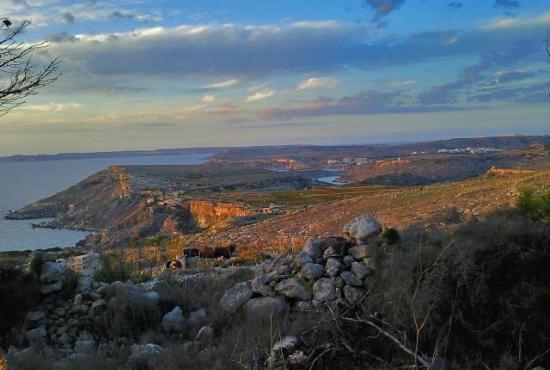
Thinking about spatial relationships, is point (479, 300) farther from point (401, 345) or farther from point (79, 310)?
point (79, 310)

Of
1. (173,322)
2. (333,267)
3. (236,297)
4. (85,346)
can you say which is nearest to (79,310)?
(85,346)

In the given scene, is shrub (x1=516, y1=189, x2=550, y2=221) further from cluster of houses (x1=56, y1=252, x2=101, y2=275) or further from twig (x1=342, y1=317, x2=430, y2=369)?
cluster of houses (x1=56, y1=252, x2=101, y2=275)

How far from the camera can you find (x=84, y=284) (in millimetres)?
10477

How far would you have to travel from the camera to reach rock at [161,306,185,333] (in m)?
8.96

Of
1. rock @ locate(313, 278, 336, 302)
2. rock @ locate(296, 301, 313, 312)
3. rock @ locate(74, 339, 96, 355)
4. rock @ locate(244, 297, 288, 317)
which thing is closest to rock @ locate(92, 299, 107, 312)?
rock @ locate(74, 339, 96, 355)

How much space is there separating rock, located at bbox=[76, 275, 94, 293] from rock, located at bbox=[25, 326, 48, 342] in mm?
1389

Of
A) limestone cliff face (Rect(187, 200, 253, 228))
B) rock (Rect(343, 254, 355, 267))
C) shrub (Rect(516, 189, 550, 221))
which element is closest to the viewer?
rock (Rect(343, 254, 355, 267))

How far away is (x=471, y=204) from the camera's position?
77.5 ft

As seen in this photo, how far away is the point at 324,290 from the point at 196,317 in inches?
85.8

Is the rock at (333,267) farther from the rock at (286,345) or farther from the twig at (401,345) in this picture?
the rock at (286,345)

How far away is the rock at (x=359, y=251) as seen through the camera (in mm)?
9664

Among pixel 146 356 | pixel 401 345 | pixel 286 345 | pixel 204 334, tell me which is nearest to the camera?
pixel 401 345

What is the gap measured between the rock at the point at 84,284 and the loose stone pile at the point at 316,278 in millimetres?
2753

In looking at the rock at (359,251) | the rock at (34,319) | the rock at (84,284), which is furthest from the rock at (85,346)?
the rock at (359,251)
